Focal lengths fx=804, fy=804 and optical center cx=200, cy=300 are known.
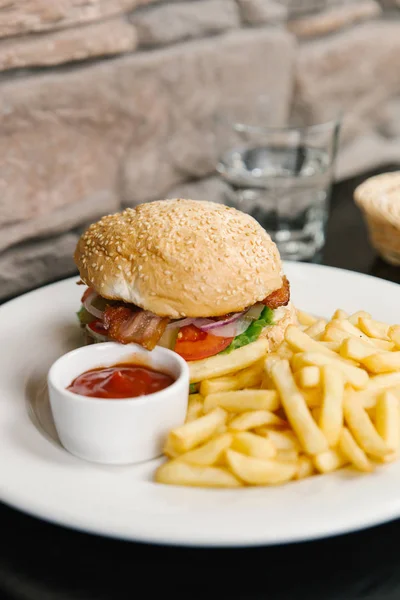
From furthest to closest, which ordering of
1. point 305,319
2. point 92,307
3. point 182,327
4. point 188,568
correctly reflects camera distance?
1. point 305,319
2. point 92,307
3. point 182,327
4. point 188,568

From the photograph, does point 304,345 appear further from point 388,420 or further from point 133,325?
point 133,325

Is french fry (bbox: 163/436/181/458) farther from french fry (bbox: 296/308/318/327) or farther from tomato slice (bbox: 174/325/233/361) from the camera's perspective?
french fry (bbox: 296/308/318/327)

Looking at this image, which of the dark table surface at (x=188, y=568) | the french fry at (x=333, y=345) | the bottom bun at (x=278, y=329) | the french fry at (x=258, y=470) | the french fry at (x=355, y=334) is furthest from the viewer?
the bottom bun at (x=278, y=329)

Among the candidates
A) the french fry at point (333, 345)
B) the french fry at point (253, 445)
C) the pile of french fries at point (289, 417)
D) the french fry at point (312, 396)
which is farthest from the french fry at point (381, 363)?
the french fry at point (253, 445)

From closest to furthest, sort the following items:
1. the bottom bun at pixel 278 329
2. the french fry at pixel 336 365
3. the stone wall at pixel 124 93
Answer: the french fry at pixel 336 365 < the bottom bun at pixel 278 329 < the stone wall at pixel 124 93

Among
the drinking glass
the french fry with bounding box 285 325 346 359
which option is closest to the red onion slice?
the french fry with bounding box 285 325 346 359

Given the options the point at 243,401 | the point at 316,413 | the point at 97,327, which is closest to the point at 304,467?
the point at 316,413

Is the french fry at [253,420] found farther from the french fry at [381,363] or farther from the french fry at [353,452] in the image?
the french fry at [381,363]
